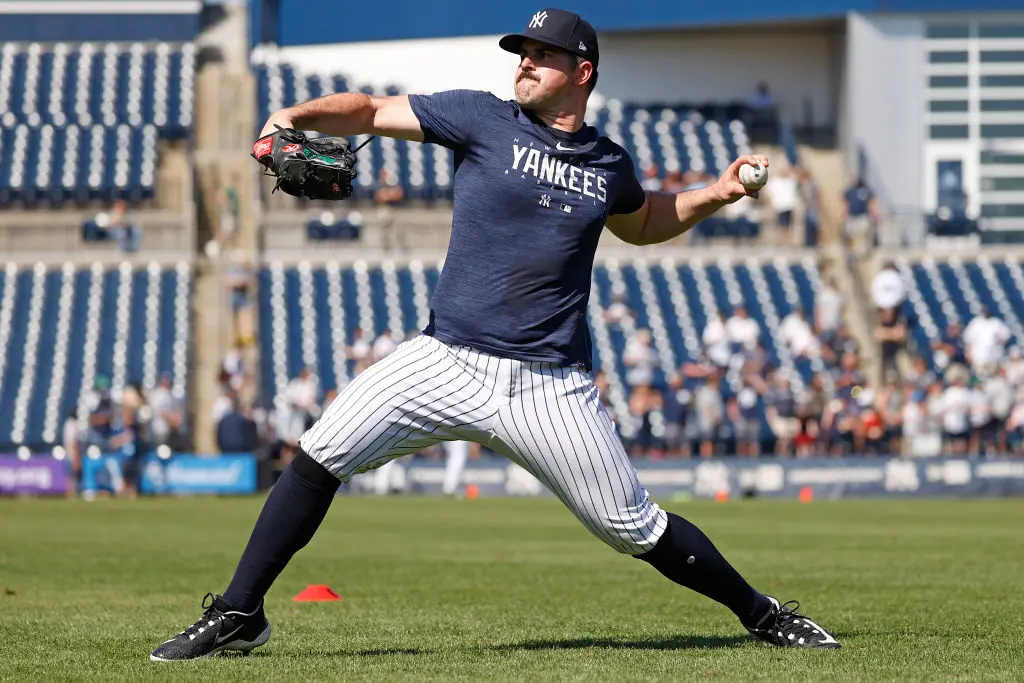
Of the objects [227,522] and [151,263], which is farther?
[151,263]

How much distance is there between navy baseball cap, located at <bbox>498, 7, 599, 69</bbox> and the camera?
20.5ft

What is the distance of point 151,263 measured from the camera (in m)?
30.5

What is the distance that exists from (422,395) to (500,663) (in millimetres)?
1046

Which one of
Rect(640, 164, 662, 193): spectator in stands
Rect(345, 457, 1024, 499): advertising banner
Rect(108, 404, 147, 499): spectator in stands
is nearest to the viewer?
Rect(345, 457, 1024, 499): advertising banner

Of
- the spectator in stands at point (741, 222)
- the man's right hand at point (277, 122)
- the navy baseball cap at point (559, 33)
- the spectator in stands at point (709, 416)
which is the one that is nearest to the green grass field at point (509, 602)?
the man's right hand at point (277, 122)

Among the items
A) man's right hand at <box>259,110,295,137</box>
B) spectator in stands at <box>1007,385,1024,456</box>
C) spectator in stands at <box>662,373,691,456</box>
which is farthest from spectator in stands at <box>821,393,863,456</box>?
man's right hand at <box>259,110,295,137</box>

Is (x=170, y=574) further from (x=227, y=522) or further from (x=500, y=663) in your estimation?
(x=227, y=522)

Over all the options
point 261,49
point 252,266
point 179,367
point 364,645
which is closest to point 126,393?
point 179,367

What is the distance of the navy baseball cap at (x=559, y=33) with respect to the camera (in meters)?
6.23

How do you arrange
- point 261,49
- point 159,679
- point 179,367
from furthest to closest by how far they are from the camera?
1. point 261,49
2. point 179,367
3. point 159,679

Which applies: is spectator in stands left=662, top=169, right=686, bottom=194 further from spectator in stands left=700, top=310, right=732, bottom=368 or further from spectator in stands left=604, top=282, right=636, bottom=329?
spectator in stands left=700, top=310, right=732, bottom=368

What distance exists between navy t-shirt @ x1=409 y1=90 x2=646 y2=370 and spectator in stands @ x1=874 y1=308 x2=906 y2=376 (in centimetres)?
2344

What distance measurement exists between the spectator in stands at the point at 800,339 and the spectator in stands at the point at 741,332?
0.77 m

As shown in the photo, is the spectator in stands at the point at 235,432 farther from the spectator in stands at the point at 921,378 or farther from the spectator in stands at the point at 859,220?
the spectator in stands at the point at 859,220
